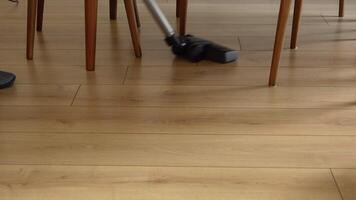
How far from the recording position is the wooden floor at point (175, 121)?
102 centimetres

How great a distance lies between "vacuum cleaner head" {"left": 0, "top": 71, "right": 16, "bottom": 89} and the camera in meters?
1.51

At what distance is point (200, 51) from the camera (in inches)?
69.9

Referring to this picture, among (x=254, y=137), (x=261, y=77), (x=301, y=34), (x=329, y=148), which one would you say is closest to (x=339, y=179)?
(x=329, y=148)

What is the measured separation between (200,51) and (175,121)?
21.2 inches

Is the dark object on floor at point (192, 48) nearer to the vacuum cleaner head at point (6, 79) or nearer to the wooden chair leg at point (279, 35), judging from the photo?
the wooden chair leg at point (279, 35)

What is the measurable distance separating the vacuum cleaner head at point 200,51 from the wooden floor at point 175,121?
3cm

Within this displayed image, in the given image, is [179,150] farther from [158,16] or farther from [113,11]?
[113,11]

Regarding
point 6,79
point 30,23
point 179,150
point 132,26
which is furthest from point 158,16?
point 179,150

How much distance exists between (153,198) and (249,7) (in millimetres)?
1729

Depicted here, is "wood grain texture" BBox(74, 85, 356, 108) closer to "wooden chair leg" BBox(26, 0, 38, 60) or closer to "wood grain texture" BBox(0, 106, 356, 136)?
"wood grain texture" BBox(0, 106, 356, 136)

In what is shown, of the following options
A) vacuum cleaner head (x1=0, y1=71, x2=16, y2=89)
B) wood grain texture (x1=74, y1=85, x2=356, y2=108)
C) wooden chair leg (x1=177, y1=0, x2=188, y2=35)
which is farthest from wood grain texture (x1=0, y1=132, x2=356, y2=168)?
wooden chair leg (x1=177, y1=0, x2=188, y2=35)

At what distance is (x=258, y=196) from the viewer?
98 centimetres

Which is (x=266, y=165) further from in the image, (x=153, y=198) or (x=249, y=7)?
(x=249, y=7)

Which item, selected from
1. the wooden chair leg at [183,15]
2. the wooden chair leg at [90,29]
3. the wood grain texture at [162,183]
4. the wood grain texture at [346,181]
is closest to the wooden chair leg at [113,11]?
the wooden chair leg at [183,15]
